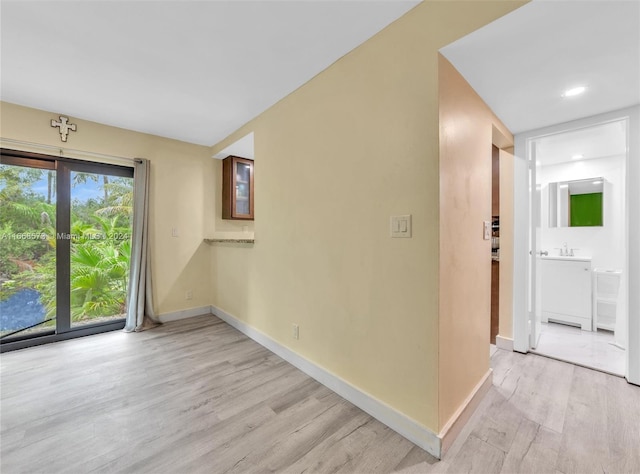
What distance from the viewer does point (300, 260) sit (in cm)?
223

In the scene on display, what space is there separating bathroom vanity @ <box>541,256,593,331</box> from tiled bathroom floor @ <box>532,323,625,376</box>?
0.15 m

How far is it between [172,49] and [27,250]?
100 inches

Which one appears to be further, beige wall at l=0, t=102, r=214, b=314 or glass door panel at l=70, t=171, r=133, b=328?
beige wall at l=0, t=102, r=214, b=314

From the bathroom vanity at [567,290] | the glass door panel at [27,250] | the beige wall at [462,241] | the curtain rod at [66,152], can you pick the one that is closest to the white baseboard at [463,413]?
the beige wall at [462,241]

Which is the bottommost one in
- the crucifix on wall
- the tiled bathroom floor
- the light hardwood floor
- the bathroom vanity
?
the light hardwood floor

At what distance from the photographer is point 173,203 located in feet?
11.7

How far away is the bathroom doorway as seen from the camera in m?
2.60

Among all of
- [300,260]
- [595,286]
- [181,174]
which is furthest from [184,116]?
[595,286]

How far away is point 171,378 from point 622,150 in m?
5.21

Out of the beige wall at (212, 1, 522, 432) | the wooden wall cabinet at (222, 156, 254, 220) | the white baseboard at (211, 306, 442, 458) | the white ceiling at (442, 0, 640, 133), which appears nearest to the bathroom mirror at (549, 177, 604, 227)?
the white ceiling at (442, 0, 640, 133)

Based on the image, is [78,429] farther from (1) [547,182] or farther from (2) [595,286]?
(1) [547,182]

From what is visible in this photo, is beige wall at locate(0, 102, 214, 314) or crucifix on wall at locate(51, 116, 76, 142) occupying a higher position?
crucifix on wall at locate(51, 116, 76, 142)

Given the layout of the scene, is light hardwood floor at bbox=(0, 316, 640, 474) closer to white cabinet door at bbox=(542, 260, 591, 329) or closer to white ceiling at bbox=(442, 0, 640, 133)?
white cabinet door at bbox=(542, 260, 591, 329)

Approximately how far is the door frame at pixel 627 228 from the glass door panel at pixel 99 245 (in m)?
4.29
